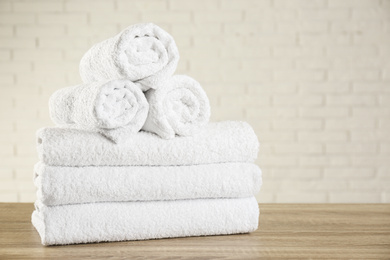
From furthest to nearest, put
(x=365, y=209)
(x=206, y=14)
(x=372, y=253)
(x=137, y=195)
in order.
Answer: (x=206, y=14) < (x=365, y=209) < (x=137, y=195) < (x=372, y=253)

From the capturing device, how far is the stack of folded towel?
764mm

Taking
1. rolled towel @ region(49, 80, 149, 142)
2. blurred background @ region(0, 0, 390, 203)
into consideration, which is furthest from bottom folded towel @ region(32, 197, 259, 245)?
blurred background @ region(0, 0, 390, 203)

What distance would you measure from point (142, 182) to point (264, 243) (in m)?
0.20

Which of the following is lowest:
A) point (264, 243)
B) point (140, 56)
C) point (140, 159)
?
point (264, 243)

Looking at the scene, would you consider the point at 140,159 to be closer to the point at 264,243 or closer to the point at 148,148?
the point at 148,148

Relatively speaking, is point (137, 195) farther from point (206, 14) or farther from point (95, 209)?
point (206, 14)

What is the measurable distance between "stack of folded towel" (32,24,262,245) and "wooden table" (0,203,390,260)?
28mm

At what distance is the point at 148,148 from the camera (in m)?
0.81

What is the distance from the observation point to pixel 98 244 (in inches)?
30.5

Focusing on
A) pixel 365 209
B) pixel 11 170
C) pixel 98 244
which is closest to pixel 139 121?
pixel 98 244

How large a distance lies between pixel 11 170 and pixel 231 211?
4.22 feet

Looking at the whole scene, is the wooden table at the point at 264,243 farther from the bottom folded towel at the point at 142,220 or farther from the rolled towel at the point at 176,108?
the rolled towel at the point at 176,108

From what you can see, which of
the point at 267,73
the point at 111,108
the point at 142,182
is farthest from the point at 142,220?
the point at 267,73

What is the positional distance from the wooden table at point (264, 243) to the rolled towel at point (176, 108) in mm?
171
